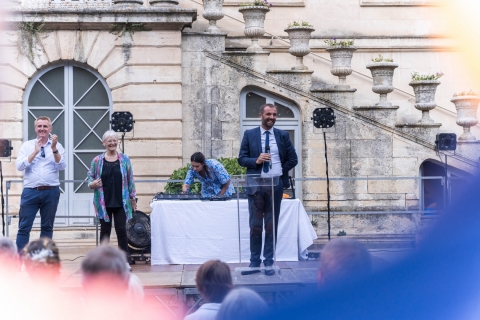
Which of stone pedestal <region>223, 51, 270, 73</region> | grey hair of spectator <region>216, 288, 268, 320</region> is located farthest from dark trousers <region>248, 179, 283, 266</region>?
stone pedestal <region>223, 51, 270, 73</region>

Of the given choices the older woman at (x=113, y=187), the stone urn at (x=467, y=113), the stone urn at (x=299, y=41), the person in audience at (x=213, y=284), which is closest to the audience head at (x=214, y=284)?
the person in audience at (x=213, y=284)

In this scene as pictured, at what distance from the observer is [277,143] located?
29.9 feet

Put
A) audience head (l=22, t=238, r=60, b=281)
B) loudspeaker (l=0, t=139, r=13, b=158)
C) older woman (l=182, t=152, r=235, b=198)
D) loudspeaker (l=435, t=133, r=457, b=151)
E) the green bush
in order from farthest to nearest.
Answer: loudspeaker (l=435, t=133, r=457, b=151) → the green bush → loudspeaker (l=0, t=139, r=13, b=158) → older woman (l=182, t=152, r=235, b=198) → audience head (l=22, t=238, r=60, b=281)

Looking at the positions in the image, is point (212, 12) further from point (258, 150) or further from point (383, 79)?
point (258, 150)

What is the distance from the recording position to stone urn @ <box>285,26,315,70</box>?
1449 cm

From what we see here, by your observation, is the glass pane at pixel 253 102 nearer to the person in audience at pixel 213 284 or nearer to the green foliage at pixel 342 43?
the green foliage at pixel 342 43

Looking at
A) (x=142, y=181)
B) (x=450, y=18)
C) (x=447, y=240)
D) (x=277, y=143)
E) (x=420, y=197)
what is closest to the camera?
(x=447, y=240)

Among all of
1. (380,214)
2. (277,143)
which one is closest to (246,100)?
(380,214)

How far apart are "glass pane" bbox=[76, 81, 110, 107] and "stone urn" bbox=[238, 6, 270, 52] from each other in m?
2.51

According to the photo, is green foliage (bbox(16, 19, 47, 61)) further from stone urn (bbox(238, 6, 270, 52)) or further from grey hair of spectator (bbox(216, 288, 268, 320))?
grey hair of spectator (bbox(216, 288, 268, 320))

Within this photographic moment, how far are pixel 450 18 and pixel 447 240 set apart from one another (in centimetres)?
1127

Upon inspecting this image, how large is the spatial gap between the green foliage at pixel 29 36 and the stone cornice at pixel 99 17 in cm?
8

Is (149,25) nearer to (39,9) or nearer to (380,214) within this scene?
(39,9)

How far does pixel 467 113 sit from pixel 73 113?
6.60 m
